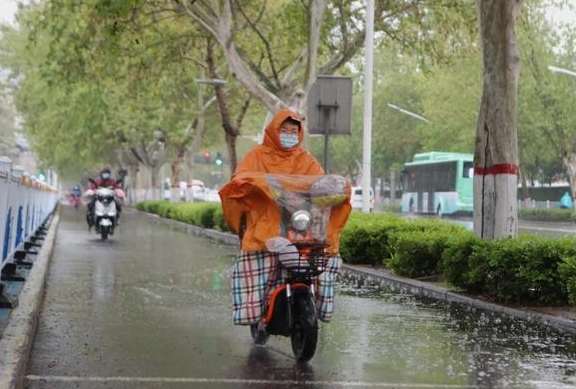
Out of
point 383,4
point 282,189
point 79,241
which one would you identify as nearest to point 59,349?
point 282,189

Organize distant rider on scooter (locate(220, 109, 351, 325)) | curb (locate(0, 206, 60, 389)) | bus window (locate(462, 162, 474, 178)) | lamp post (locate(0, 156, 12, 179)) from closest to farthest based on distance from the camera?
curb (locate(0, 206, 60, 389)) < distant rider on scooter (locate(220, 109, 351, 325)) < lamp post (locate(0, 156, 12, 179)) < bus window (locate(462, 162, 474, 178))

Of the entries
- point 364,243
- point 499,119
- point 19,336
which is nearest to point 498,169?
point 499,119

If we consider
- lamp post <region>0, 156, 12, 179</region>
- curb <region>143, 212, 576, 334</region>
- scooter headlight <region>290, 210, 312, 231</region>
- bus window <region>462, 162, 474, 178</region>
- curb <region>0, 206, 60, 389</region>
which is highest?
bus window <region>462, 162, 474, 178</region>

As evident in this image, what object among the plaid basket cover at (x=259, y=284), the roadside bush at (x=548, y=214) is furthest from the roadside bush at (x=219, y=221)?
the plaid basket cover at (x=259, y=284)

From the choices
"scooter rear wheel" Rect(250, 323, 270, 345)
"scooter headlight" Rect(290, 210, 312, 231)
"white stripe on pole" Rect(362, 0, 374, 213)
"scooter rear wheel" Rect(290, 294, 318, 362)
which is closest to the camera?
"scooter rear wheel" Rect(290, 294, 318, 362)

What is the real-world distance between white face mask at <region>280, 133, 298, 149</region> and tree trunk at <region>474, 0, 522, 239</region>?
5442mm

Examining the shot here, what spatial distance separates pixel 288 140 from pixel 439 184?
43.8 meters

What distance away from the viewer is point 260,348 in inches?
329

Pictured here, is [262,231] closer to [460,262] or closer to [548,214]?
[460,262]

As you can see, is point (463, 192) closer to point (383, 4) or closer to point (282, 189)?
point (383, 4)

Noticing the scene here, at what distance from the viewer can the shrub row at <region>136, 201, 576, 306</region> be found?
423 inches

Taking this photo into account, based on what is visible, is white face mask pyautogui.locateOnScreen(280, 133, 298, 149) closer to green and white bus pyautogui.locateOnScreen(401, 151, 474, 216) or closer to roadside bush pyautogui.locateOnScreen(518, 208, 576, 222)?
roadside bush pyautogui.locateOnScreen(518, 208, 576, 222)

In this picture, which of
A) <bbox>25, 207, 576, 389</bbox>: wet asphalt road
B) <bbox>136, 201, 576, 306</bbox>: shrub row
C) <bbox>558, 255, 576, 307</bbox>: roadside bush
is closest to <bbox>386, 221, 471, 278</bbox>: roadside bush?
<bbox>136, 201, 576, 306</bbox>: shrub row

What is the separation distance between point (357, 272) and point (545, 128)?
114 ft
